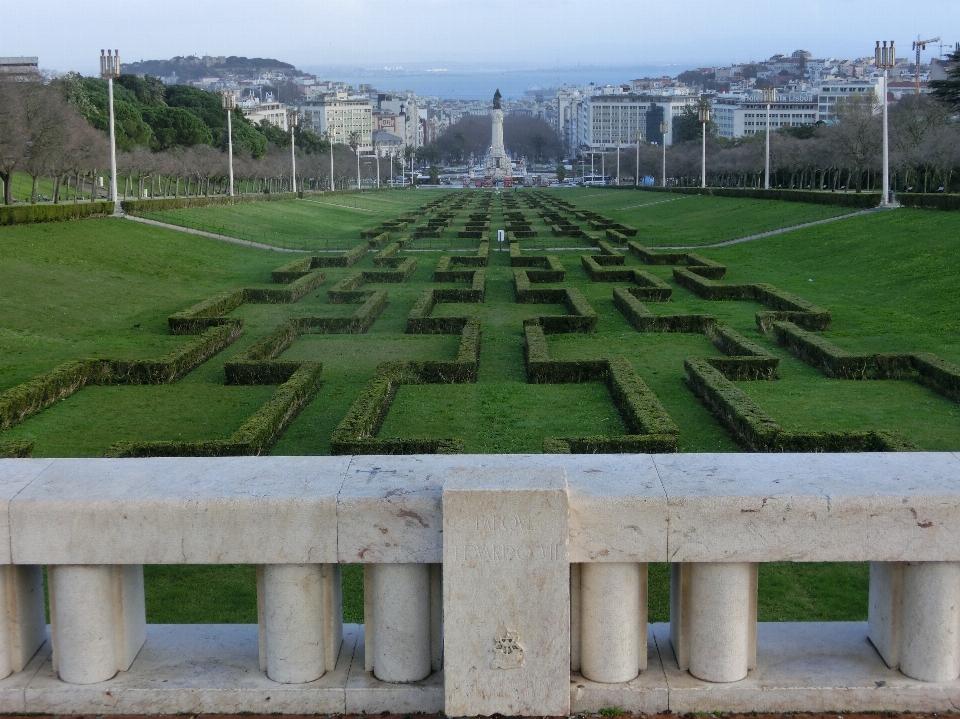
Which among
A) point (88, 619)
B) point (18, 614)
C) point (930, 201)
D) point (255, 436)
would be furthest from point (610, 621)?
point (930, 201)

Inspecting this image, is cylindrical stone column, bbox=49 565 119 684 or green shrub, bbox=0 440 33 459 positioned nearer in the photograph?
cylindrical stone column, bbox=49 565 119 684

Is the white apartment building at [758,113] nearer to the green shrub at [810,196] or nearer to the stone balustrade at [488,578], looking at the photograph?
the green shrub at [810,196]

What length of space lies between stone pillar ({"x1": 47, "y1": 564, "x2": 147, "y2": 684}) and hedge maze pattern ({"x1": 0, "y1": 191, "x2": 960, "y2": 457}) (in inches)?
198

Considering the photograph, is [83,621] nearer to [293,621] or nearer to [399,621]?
[293,621]

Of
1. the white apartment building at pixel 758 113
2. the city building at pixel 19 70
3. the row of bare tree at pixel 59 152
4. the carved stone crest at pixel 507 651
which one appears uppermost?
the white apartment building at pixel 758 113

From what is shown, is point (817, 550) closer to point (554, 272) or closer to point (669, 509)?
point (669, 509)

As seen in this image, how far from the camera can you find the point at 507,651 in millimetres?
3045

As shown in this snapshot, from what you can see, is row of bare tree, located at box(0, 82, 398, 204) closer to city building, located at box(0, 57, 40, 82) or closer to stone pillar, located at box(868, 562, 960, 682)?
city building, located at box(0, 57, 40, 82)

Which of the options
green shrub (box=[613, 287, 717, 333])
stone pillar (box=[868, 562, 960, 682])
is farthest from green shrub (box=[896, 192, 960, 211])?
stone pillar (box=[868, 562, 960, 682])

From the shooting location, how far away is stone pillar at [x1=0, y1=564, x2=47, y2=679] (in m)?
3.15

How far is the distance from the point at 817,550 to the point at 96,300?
16502 mm

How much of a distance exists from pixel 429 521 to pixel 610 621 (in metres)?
0.60

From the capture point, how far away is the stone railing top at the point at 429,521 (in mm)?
3006

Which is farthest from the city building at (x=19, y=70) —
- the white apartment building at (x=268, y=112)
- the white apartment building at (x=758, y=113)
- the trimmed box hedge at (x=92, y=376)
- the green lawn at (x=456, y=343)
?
the white apartment building at (x=758, y=113)
